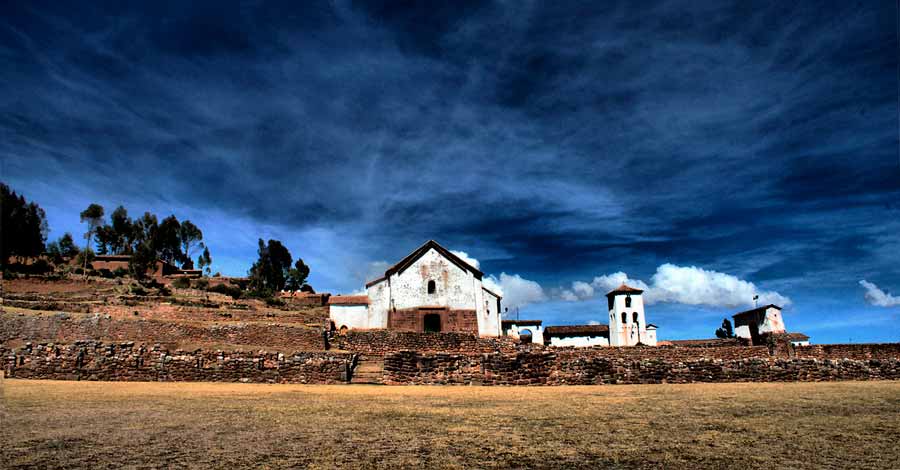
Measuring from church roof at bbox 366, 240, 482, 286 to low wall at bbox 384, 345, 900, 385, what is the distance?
68.9 ft

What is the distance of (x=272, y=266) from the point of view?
84688 mm

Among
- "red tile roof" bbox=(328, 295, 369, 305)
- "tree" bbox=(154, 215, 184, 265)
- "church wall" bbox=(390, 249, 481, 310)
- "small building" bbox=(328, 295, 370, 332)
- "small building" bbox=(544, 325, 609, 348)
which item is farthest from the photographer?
"tree" bbox=(154, 215, 184, 265)

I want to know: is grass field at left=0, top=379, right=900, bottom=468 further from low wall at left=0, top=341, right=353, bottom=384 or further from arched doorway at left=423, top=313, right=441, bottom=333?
arched doorway at left=423, top=313, right=441, bottom=333

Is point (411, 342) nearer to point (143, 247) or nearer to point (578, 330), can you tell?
point (578, 330)

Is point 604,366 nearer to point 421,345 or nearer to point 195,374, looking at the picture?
point 421,345

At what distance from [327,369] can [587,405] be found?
9.90 meters

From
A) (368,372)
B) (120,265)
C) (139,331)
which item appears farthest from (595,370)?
(120,265)

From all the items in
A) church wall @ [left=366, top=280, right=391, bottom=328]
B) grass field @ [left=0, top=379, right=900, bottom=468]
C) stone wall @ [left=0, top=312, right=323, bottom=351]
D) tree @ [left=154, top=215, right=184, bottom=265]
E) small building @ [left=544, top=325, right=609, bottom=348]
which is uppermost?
tree @ [left=154, top=215, right=184, bottom=265]

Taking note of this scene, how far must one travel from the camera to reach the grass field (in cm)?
414

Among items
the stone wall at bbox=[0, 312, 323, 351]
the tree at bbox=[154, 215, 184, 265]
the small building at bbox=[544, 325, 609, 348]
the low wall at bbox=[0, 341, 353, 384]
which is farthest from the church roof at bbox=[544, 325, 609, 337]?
the tree at bbox=[154, 215, 184, 265]

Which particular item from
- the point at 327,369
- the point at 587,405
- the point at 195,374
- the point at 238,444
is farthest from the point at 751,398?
the point at 195,374

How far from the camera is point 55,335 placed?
90.6 ft

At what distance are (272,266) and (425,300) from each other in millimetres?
57073

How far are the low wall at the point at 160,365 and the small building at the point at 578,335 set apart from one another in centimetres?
4436
